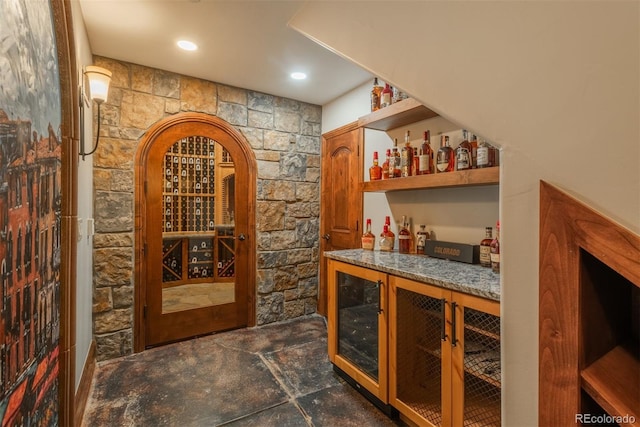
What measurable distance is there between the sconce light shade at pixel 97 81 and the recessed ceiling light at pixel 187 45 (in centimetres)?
62

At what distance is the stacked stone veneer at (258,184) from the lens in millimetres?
2463

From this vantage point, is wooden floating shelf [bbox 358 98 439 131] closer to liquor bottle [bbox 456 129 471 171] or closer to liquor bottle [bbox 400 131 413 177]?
liquor bottle [bbox 400 131 413 177]

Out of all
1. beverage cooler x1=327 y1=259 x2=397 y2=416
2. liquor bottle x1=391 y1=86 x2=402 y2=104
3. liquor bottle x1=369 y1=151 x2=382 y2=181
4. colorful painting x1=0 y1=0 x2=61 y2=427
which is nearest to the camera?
colorful painting x1=0 y1=0 x2=61 y2=427

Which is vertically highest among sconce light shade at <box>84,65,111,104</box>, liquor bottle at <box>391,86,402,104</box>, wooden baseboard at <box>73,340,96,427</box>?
liquor bottle at <box>391,86,402,104</box>

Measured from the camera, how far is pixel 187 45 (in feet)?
7.38

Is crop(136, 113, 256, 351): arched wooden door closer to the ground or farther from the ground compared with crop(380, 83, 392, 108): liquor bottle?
closer to the ground

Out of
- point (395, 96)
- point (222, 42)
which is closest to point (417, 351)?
point (395, 96)

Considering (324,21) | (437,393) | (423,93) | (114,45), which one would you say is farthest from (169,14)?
(437,393)

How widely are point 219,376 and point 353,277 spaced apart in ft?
4.05

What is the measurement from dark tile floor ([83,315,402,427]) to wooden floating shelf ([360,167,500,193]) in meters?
1.43

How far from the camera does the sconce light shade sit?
5.86 feet

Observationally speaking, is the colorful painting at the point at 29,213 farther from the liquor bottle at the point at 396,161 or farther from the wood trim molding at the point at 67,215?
the liquor bottle at the point at 396,161

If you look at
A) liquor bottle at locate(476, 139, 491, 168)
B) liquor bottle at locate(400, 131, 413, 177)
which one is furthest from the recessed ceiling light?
liquor bottle at locate(476, 139, 491, 168)

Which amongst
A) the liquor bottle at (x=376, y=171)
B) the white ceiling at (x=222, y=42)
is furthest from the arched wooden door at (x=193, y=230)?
the liquor bottle at (x=376, y=171)
